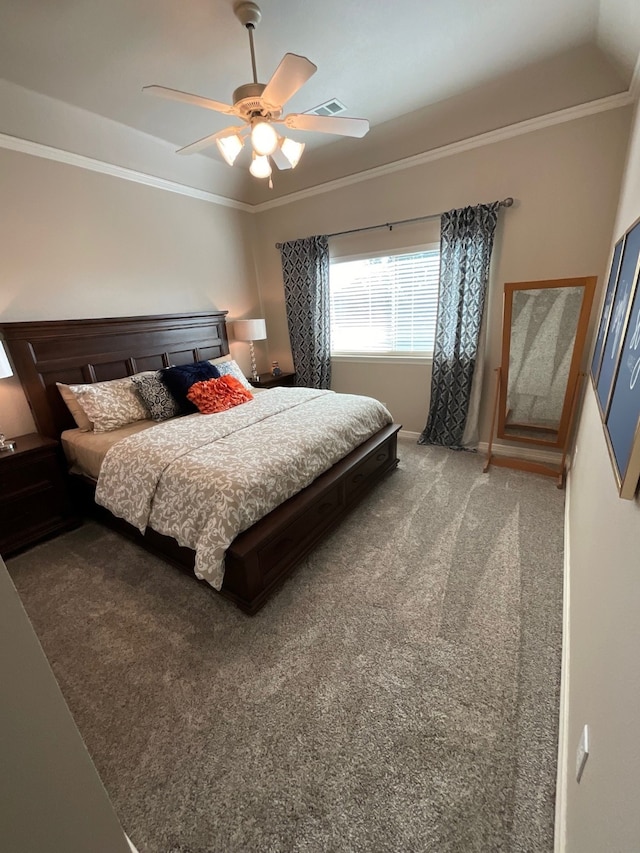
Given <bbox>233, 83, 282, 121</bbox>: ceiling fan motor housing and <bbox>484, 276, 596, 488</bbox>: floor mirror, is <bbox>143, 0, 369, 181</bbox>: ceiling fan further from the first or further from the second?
<bbox>484, 276, 596, 488</bbox>: floor mirror

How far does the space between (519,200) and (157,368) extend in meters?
3.47

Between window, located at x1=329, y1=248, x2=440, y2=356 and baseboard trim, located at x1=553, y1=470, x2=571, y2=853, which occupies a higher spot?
window, located at x1=329, y1=248, x2=440, y2=356

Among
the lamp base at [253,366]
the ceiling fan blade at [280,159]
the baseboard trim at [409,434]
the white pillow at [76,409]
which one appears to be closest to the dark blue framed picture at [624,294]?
the ceiling fan blade at [280,159]

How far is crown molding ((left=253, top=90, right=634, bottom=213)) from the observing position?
7.79 ft

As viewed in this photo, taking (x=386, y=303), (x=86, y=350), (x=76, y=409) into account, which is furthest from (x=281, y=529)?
(x=386, y=303)

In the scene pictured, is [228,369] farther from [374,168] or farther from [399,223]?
[374,168]

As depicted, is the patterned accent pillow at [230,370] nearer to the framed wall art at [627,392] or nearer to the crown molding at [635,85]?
the framed wall art at [627,392]

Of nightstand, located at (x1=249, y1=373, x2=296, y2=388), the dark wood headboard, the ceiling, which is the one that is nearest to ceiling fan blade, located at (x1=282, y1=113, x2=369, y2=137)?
the ceiling

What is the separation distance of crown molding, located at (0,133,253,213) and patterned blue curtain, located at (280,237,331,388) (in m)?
0.95

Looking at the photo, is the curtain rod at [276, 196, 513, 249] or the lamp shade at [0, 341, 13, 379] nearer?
the lamp shade at [0, 341, 13, 379]

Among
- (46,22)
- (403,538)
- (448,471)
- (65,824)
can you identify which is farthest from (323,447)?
(46,22)

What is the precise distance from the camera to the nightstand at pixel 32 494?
2.29m

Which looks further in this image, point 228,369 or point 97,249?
point 228,369

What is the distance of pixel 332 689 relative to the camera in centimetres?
142
